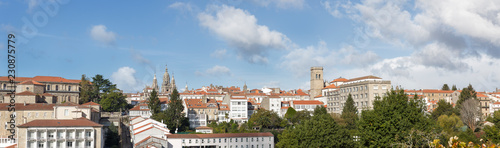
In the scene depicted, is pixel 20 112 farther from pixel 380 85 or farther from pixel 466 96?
pixel 466 96

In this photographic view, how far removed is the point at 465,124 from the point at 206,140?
5287cm

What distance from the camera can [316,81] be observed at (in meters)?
122

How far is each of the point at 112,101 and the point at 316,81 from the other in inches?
2443

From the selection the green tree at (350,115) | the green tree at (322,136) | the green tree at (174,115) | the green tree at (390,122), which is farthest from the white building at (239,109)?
the green tree at (390,122)

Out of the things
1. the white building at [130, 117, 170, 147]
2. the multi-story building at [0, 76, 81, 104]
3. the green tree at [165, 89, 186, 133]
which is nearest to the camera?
the white building at [130, 117, 170, 147]

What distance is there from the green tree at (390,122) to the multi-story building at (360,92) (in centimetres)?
5698

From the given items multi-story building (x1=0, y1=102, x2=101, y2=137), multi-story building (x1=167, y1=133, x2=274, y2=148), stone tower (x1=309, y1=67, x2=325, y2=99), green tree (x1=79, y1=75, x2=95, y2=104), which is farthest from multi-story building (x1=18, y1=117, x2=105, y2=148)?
stone tower (x1=309, y1=67, x2=325, y2=99)

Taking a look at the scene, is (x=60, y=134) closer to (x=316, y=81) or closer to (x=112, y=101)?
(x=112, y=101)

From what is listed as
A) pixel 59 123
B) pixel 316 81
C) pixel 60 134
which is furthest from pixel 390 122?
pixel 316 81

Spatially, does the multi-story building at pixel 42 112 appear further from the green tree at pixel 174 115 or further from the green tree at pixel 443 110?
the green tree at pixel 443 110

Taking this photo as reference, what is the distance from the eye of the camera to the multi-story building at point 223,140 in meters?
60.7

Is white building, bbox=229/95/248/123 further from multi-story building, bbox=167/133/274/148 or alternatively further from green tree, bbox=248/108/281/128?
multi-story building, bbox=167/133/274/148

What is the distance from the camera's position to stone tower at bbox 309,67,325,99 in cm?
12056

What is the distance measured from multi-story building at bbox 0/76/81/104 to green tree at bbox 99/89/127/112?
7.93m
